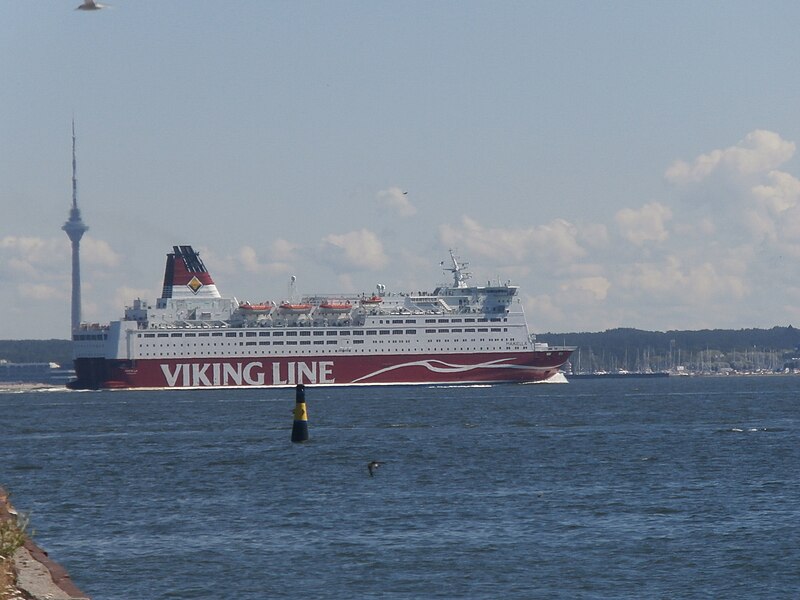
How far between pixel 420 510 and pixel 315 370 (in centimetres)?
7455

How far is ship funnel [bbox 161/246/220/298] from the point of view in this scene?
104625mm

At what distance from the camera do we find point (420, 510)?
24.6 metres

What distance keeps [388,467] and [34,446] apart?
1498 cm

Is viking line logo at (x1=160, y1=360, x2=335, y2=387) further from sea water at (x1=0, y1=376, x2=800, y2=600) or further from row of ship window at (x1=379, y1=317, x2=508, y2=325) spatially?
sea water at (x1=0, y1=376, x2=800, y2=600)

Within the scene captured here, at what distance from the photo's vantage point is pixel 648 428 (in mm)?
49062

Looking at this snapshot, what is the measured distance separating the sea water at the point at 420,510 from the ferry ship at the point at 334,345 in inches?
1888

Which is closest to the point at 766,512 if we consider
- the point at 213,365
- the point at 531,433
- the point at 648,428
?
the point at 531,433

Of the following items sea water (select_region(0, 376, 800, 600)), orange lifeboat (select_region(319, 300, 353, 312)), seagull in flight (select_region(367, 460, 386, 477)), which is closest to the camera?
sea water (select_region(0, 376, 800, 600))

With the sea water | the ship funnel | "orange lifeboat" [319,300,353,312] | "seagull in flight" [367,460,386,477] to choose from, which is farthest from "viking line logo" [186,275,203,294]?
"seagull in flight" [367,460,386,477]

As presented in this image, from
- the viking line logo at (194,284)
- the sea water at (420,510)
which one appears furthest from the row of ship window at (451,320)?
the sea water at (420,510)

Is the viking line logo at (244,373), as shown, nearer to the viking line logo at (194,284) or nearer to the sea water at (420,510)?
the viking line logo at (194,284)

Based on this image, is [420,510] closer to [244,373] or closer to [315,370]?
[315,370]

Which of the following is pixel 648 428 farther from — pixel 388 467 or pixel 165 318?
pixel 165 318

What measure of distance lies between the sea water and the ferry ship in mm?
47957
